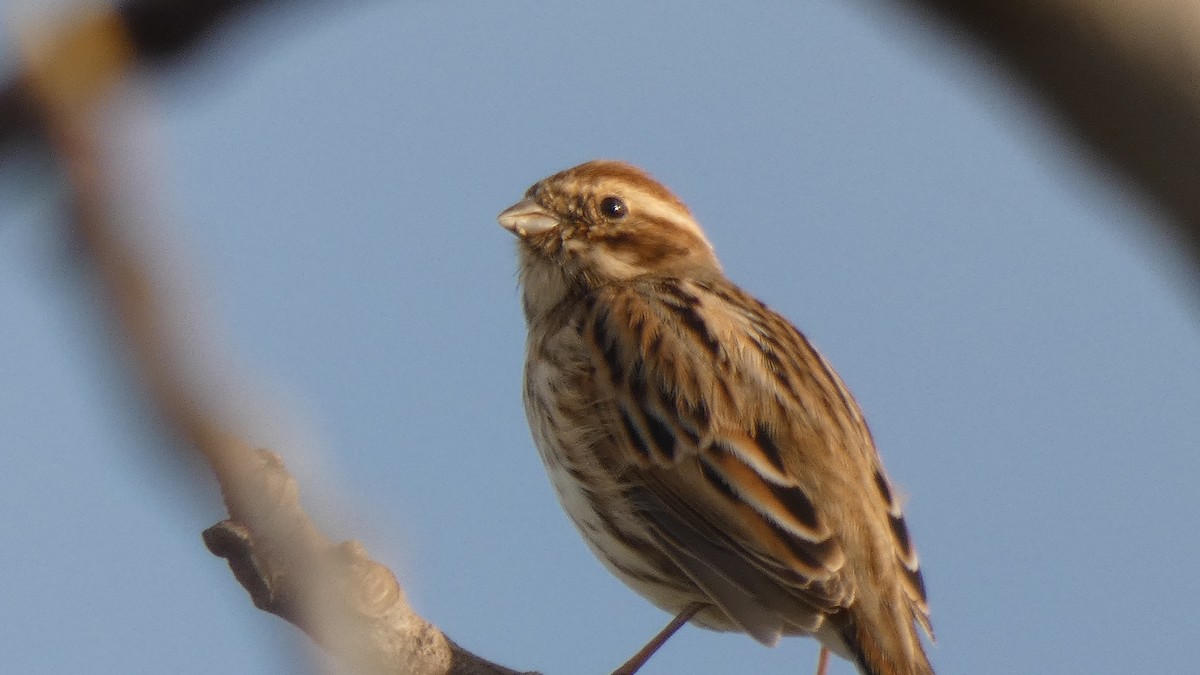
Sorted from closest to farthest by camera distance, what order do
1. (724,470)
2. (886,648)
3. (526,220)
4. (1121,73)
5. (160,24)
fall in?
(160,24)
(1121,73)
(886,648)
(724,470)
(526,220)

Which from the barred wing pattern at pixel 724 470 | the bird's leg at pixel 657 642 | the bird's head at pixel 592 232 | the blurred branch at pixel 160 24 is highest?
the bird's head at pixel 592 232

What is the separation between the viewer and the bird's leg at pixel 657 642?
5.56 metres

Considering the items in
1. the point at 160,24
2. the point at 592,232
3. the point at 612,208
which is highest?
the point at 612,208

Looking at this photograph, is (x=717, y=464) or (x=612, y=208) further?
(x=612, y=208)

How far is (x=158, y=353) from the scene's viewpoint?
1.03m

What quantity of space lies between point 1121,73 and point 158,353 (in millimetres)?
947

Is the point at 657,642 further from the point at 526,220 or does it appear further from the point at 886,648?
the point at 526,220

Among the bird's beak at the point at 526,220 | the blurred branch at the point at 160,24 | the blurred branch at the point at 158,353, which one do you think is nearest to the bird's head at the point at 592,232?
the bird's beak at the point at 526,220

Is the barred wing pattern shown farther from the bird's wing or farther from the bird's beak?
the bird's beak

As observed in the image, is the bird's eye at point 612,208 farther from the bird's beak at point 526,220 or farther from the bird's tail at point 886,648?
the bird's tail at point 886,648

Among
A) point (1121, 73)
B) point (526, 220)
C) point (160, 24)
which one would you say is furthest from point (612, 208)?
point (160, 24)

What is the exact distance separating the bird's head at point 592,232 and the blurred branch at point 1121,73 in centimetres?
526

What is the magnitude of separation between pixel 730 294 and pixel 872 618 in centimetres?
208

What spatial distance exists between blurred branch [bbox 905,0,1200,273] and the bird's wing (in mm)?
3744
